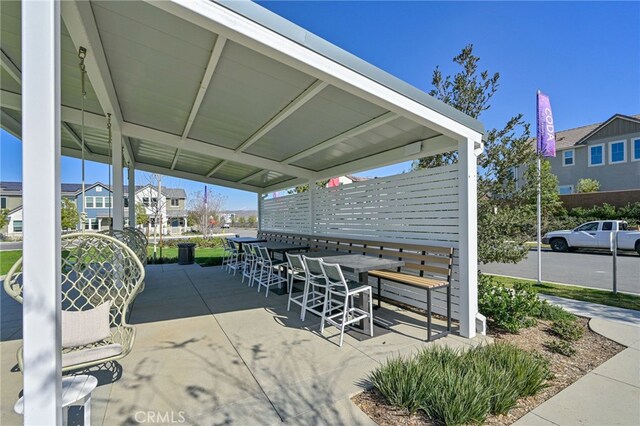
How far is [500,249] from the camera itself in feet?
16.3

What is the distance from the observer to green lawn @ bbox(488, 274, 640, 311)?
5.52 meters

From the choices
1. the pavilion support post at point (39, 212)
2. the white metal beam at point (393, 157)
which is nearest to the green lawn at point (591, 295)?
the white metal beam at point (393, 157)

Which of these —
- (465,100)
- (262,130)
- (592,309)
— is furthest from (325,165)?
(592,309)

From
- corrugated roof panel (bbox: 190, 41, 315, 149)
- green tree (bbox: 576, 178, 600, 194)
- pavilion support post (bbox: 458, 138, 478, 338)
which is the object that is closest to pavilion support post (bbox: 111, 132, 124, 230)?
corrugated roof panel (bbox: 190, 41, 315, 149)

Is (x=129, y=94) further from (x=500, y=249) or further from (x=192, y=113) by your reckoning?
(x=500, y=249)

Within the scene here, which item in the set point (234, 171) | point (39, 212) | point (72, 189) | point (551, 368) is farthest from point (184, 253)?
point (72, 189)

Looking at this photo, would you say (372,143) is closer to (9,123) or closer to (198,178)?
(9,123)

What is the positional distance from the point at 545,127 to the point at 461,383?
7284mm

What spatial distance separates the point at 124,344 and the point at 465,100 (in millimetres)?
6001

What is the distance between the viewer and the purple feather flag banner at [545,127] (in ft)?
23.2

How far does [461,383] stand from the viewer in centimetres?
244

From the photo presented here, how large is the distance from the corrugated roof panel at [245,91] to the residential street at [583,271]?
22.0ft

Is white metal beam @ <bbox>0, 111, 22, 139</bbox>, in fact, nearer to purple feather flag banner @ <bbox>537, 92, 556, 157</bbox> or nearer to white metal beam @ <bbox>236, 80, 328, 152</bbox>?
white metal beam @ <bbox>236, 80, 328, 152</bbox>

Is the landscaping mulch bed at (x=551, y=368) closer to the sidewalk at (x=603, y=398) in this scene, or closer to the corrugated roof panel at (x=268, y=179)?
the sidewalk at (x=603, y=398)
